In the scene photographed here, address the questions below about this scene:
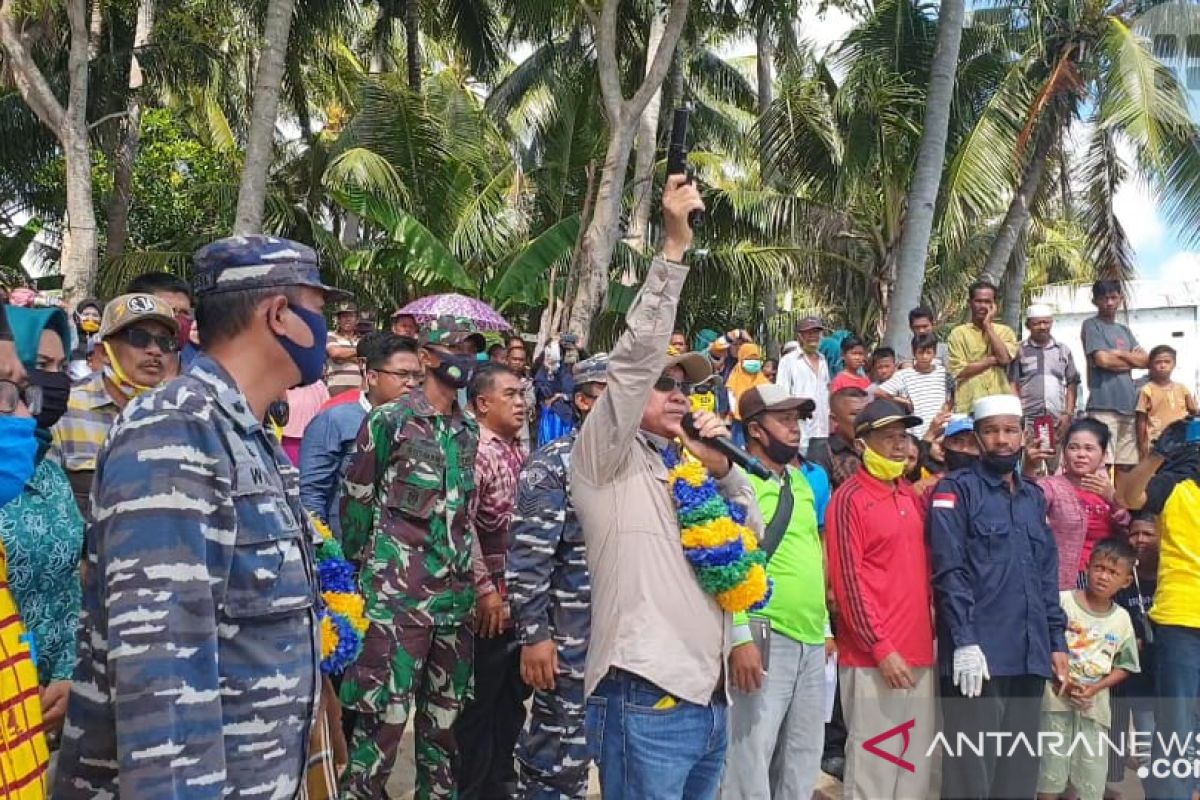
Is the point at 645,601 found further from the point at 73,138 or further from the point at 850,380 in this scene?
the point at 73,138

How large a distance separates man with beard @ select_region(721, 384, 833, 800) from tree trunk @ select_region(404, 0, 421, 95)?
43.9 ft

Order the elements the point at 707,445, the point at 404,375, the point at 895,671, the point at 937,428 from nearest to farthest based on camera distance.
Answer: the point at 707,445 < the point at 895,671 < the point at 404,375 < the point at 937,428

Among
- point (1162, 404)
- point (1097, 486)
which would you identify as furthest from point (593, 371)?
point (1162, 404)

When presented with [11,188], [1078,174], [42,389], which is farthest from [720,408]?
[11,188]

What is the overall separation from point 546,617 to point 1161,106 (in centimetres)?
1201

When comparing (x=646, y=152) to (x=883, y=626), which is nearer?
(x=883, y=626)

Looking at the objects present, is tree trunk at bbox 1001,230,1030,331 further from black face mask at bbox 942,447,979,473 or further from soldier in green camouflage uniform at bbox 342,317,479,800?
soldier in green camouflage uniform at bbox 342,317,479,800

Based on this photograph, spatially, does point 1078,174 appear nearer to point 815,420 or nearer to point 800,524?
point 815,420

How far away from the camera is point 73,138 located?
12.0 metres

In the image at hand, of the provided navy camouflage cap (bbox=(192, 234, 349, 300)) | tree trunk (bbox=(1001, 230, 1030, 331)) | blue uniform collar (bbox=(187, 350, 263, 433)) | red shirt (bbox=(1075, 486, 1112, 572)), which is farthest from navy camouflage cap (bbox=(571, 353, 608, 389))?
tree trunk (bbox=(1001, 230, 1030, 331))

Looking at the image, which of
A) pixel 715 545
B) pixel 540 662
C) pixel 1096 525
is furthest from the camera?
pixel 1096 525

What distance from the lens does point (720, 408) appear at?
10.6m

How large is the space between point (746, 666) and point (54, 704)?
2.18 meters

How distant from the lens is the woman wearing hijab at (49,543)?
288cm
